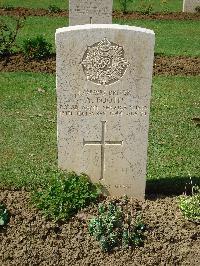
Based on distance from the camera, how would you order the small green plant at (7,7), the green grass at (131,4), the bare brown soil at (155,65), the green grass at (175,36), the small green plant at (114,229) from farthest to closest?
the green grass at (131,4) → the small green plant at (7,7) → the green grass at (175,36) → the bare brown soil at (155,65) → the small green plant at (114,229)

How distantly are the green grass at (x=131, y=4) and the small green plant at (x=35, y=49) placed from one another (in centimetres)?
765

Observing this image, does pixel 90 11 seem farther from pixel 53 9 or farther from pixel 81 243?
pixel 81 243

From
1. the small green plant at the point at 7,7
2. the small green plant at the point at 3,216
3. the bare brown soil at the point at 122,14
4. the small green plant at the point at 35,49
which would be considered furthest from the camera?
the small green plant at the point at 7,7

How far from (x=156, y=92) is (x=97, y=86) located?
469 cm

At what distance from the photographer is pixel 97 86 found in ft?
17.0

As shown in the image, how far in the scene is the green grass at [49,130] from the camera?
667 cm

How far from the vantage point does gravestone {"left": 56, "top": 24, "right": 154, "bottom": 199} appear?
4992 mm

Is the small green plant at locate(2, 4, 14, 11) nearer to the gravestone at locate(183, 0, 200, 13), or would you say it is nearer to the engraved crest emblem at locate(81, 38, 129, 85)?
the gravestone at locate(183, 0, 200, 13)

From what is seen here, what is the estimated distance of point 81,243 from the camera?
5027mm

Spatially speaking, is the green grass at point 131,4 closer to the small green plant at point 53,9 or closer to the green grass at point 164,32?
the small green plant at point 53,9

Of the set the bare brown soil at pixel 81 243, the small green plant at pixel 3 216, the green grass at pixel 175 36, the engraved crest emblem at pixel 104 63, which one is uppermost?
the engraved crest emblem at pixel 104 63

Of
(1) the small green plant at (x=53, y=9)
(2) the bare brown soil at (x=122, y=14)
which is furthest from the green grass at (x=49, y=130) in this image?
(1) the small green plant at (x=53, y=9)

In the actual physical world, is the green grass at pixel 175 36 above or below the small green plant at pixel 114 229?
above

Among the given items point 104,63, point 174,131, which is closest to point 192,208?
point 104,63
